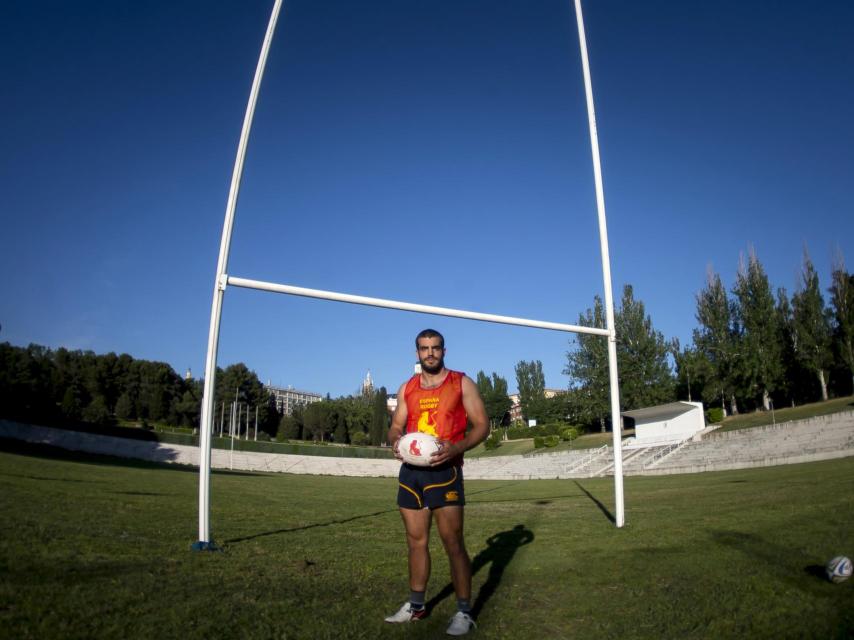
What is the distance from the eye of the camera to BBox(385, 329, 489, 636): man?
3.37m

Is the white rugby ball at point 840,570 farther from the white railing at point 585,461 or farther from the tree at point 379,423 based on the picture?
the tree at point 379,423

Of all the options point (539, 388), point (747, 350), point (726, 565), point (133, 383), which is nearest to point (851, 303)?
point (747, 350)

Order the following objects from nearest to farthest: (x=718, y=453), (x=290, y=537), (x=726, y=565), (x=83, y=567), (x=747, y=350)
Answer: (x=83, y=567) → (x=726, y=565) → (x=290, y=537) → (x=718, y=453) → (x=747, y=350)

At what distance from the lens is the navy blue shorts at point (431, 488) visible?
3459 millimetres

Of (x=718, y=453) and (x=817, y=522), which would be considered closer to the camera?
(x=817, y=522)

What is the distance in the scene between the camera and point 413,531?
353cm

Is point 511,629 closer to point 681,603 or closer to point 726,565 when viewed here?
point 681,603

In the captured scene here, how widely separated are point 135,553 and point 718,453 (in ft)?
109

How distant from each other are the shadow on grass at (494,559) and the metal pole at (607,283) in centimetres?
139

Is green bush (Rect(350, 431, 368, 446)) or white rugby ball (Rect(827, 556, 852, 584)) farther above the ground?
white rugby ball (Rect(827, 556, 852, 584))

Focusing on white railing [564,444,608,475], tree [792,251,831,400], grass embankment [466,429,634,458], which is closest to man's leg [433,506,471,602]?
white railing [564,444,608,475]

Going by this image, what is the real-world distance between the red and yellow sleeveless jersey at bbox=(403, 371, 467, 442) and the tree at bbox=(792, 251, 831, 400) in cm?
5587

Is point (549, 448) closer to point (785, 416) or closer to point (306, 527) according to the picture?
point (785, 416)

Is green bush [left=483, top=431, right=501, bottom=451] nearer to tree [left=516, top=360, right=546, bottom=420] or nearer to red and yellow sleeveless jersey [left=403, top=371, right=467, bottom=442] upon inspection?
tree [left=516, top=360, right=546, bottom=420]
